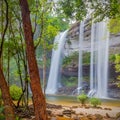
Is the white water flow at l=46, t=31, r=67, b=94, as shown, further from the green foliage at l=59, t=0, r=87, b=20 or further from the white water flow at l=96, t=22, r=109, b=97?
the green foliage at l=59, t=0, r=87, b=20

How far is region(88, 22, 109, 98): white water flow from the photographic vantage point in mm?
27880

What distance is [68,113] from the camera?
39.8 ft

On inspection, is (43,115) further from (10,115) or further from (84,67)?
(84,67)

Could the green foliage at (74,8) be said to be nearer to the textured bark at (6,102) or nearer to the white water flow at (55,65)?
the textured bark at (6,102)

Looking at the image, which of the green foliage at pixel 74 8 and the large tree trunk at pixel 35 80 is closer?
the large tree trunk at pixel 35 80

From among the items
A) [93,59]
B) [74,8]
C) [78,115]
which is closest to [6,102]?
[74,8]

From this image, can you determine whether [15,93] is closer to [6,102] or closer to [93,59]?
[6,102]

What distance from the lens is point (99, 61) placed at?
95.3 ft

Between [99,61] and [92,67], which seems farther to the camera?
[92,67]

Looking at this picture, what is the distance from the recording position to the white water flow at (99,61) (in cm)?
2788

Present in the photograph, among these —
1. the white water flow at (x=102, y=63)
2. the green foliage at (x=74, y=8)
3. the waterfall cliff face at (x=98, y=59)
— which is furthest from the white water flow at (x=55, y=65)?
the green foliage at (x=74, y=8)

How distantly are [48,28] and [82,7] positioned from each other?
2813 millimetres

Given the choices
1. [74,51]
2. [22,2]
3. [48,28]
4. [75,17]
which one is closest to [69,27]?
[74,51]

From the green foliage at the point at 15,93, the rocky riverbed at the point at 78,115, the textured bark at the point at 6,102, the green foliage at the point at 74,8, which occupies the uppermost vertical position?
the green foliage at the point at 74,8
